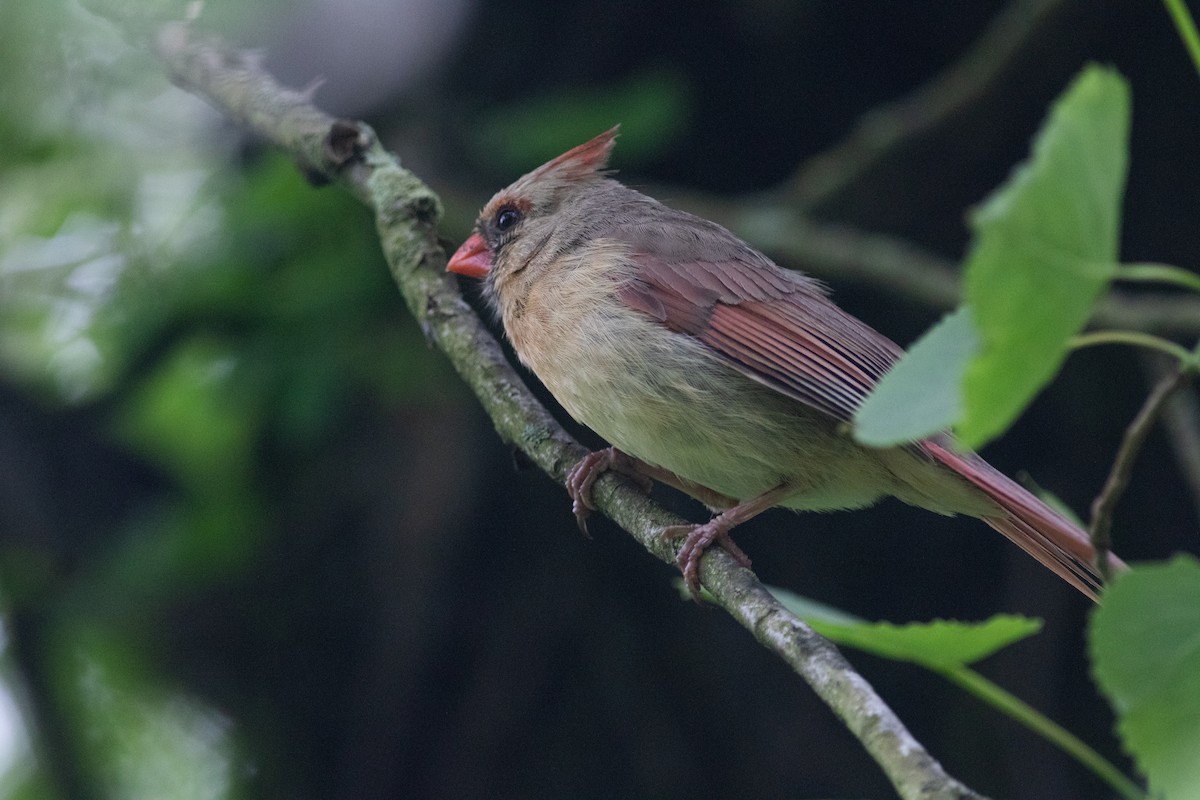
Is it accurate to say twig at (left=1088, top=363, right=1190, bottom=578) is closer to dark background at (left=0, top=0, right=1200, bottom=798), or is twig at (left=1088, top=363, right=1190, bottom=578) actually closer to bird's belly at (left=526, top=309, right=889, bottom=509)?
bird's belly at (left=526, top=309, right=889, bottom=509)

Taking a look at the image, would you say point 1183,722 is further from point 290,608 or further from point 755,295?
point 290,608

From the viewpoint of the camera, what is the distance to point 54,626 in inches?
183

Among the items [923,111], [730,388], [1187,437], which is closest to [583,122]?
[923,111]

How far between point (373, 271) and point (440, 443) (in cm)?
73

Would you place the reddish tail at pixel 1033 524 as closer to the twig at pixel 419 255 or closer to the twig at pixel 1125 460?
the twig at pixel 419 255

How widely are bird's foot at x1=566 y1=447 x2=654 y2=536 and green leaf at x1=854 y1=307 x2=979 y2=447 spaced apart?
1.52 metres

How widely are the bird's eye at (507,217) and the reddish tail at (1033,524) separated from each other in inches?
59.2

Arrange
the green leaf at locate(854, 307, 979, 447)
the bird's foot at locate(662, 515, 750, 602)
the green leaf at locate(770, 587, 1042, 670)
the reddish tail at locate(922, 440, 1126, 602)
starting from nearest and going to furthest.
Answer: the green leaf at locate(854, 307, 979, 447), the green leaf at locate(770, 587, 1042, 670), the bird's foot at locate(662, 515, 750, 602), the reddish tail at locate(922, 440, 1126, 602)

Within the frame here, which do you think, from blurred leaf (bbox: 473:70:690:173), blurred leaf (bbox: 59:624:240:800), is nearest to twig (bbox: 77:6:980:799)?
blurred leaf (bbox: 473:70:690:173)

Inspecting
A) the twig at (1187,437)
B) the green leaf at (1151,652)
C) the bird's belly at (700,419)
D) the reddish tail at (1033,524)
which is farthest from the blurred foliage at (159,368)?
the green leaf at (1151,652)

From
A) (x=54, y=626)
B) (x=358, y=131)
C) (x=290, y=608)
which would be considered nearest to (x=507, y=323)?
(x=358, y=131)

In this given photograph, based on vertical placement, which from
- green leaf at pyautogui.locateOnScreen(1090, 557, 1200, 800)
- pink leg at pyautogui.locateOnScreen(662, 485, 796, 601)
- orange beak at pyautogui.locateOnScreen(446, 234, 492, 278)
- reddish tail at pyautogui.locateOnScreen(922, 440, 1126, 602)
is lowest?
reddish tail at pyautogui.locateOnScreen(922, 440, 1126, 602)

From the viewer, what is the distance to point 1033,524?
2.79m

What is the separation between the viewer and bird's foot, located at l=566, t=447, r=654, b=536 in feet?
8.99
